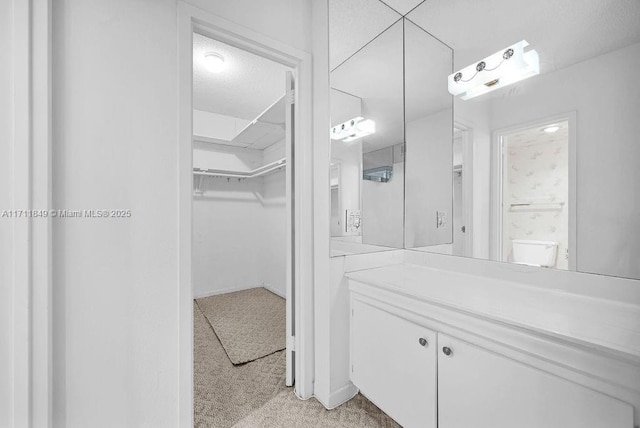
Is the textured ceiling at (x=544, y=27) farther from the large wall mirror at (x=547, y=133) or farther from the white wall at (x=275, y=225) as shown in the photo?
the white wall at (x=275, y=225)

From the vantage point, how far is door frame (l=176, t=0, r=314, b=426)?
4.12 feet

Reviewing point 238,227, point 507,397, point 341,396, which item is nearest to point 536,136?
point 507,397

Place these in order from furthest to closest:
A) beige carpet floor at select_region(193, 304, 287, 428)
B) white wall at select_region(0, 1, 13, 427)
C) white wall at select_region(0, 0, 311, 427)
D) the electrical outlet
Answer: the electrical outlet < beige carpet floor at select_region(193, 304, 287, 428) < white wall at select_region(0, 0, 311, 427) < white wall at select_region(0, 1, 13, 427)

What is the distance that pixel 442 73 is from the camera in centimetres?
164

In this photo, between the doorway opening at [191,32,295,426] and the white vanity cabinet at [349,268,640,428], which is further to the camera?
the doorway opening at [191,32,295,426]

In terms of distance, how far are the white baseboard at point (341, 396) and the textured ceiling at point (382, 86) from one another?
157 cm

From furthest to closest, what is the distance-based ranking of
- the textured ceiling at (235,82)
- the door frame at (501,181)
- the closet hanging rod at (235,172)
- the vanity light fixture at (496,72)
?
the closet hanging rod at (235,172), the textured ceiling at (235,82), the vanity light fixture at (496,72), the door frame at (501,181)

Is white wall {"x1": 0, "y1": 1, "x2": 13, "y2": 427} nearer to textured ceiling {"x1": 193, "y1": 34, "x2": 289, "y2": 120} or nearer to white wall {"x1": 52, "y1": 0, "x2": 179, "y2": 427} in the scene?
white wall {"x1": 52, "y1": 0, "x2": 179, "y2": 427}

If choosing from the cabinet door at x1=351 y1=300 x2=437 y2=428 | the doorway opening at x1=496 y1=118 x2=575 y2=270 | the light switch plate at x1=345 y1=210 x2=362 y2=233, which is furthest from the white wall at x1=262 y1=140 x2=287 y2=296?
the doorway opening at x1=496 y1=118 x2=575 y2=270

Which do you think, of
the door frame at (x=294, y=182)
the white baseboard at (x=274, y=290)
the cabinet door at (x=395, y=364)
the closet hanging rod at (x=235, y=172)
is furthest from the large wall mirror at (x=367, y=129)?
the white baseboard at (x=274, y=290)

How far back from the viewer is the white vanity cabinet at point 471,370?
0.77 metres

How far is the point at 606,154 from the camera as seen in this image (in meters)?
1.07

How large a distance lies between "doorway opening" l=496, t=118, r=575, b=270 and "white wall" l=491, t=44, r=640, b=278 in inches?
1.7

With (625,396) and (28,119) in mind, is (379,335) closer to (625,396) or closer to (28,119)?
(625,396)
